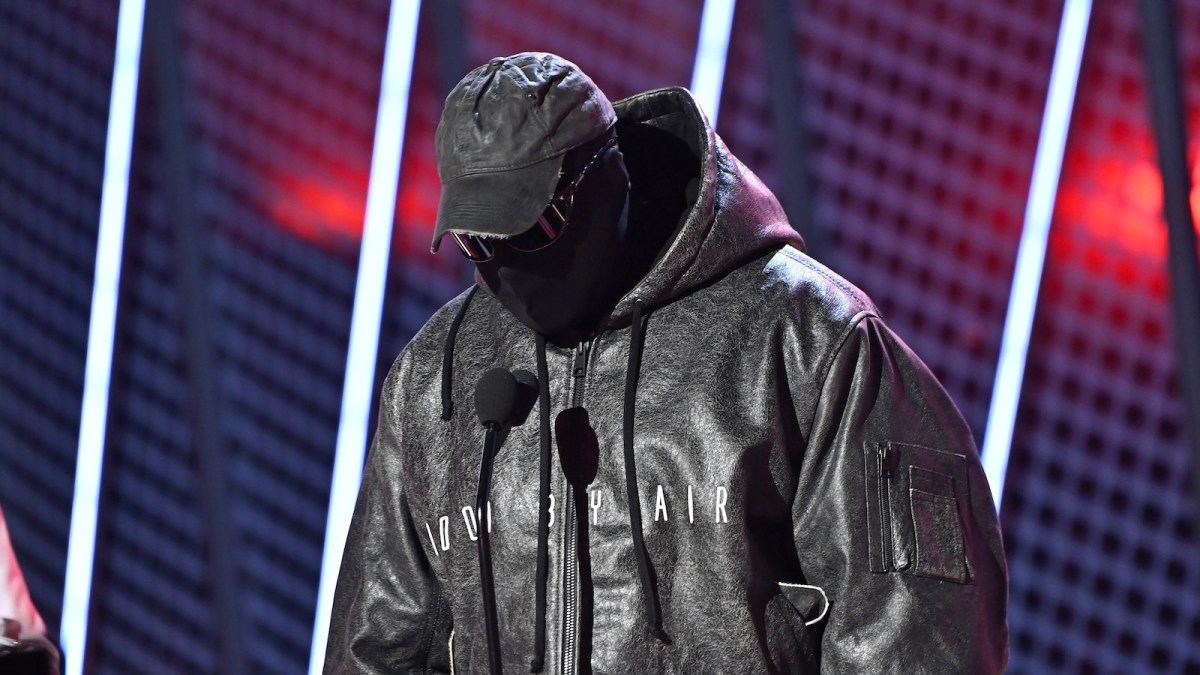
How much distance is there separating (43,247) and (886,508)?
3.42 meters

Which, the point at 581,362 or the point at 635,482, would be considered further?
the point at 581,362

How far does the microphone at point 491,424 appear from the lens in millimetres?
1646

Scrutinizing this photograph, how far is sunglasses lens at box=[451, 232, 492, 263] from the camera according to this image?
157 centimetres

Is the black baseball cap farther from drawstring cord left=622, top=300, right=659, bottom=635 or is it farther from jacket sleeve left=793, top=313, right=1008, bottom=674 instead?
jacket sleeve left=793, top=313, right=1008, bottom=674

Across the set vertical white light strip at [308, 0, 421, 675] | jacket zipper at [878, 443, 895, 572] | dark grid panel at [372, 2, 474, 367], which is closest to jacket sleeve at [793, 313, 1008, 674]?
jacket zipper at [878, 443, 895, 572]

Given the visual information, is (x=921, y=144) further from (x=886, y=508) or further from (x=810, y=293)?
(x=886, y=508)

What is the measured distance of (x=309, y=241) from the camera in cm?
420

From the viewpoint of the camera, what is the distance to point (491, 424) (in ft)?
5.41

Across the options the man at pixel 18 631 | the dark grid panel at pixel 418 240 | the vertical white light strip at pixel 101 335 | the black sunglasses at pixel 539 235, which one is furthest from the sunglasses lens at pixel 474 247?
the vertical white light strip at pixel 101 335

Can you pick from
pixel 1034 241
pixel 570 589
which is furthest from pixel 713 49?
pixel 570 589

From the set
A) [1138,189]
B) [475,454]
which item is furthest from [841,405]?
[1138,189]

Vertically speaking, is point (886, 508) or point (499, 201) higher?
Answer: point (499, 201)

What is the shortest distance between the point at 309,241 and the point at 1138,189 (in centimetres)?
224

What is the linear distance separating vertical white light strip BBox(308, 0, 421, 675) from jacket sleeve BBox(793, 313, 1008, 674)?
2656 millimetres
